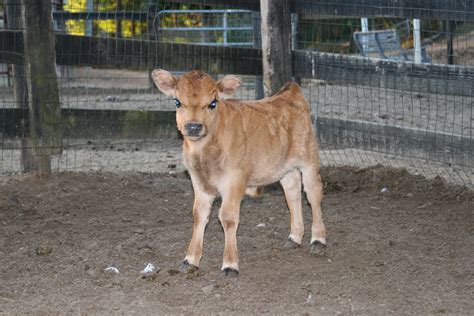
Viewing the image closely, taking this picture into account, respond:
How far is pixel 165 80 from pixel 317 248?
5.65 feet

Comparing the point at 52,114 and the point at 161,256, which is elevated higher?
the point at 52,114

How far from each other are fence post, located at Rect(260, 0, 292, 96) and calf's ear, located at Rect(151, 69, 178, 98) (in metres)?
2.53

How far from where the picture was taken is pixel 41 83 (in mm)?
7992

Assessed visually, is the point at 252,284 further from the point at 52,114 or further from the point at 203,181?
the point at 52,114

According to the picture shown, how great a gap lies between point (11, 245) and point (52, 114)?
2.10 meters

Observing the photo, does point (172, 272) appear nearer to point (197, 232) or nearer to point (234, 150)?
point (197, 232)

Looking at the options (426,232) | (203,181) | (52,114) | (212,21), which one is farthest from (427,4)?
(212,21)

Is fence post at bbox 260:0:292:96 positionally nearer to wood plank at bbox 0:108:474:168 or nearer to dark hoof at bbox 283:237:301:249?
wood plank at bbox 0:108:474:168

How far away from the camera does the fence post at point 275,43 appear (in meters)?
8.00

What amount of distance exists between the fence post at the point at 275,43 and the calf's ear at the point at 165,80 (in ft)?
8.31

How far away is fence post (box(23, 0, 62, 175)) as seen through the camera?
7859 millimetres

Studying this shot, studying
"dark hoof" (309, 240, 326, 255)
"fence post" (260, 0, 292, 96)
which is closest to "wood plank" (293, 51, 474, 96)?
"fence post" (260, 0, 292, 96)

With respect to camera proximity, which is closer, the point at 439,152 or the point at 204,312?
the point at 204,312

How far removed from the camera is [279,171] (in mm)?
6207
